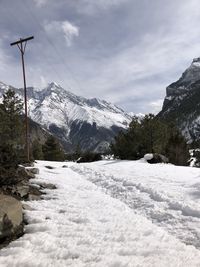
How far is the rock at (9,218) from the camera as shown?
30.7 feet

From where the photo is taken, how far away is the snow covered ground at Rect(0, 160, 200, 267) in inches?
→ 312

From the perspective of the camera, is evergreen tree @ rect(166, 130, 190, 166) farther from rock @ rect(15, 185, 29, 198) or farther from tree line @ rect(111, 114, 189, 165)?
rock @ rect(15, 185, 29, 198)

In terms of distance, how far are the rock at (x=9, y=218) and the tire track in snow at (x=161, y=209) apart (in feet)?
13.6

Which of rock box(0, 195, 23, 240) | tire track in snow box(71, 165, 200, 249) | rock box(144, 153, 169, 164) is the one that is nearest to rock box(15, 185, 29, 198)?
rock box(0, 195, 23, 240)

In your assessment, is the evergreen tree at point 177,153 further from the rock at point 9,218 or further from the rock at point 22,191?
the rock at point 9,218

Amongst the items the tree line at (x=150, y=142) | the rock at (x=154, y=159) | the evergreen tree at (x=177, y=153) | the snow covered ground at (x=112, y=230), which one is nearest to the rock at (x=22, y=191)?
the snow covered ground at (x=112, y=230)

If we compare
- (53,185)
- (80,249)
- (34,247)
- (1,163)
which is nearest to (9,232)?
(34,247)

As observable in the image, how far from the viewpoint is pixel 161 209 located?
13.0 metres

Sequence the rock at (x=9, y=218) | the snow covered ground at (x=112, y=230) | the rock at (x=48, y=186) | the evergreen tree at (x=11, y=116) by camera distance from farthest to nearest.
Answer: the evergreen tree at (x=11, y=116), the rock at (x=48, y=186), the rock at (x=9, y=218), the snow covered ground at (x=112, y=230)

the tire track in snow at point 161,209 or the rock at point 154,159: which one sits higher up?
the rock at point 154,159

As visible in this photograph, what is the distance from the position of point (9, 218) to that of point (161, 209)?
5579 mm

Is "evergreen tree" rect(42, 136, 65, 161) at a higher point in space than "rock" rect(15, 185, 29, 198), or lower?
higher

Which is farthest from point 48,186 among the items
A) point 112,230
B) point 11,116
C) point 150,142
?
point 150,142

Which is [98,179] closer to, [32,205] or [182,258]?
[32,205]
